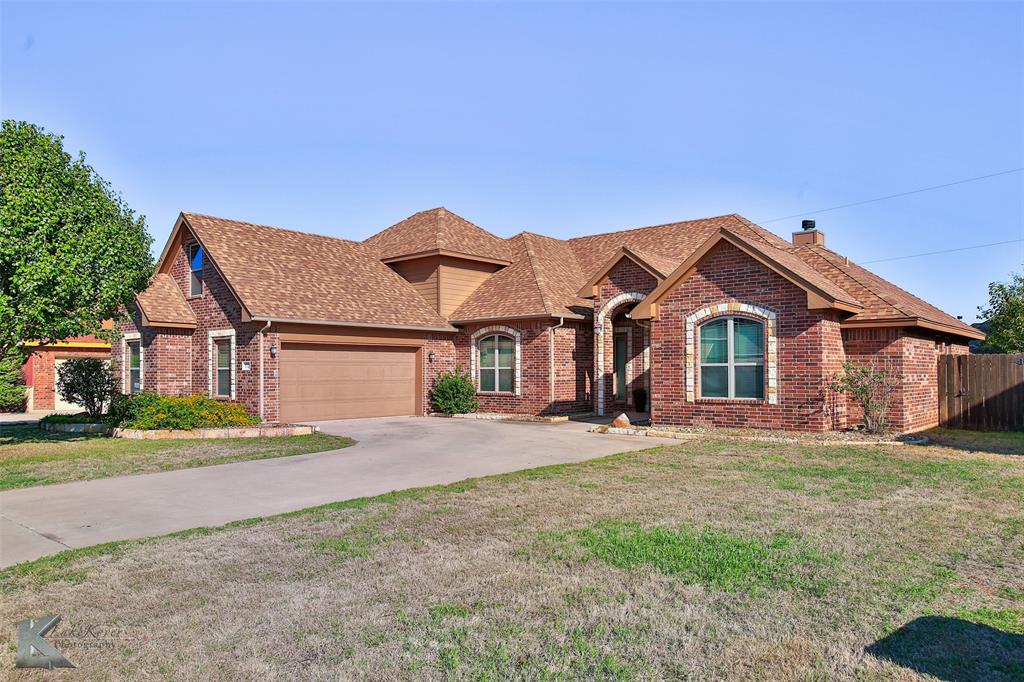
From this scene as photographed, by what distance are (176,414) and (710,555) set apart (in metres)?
13.6

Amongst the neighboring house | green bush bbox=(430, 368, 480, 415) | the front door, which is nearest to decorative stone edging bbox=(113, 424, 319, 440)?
green bush bbox=(430, 368, 480, 415)

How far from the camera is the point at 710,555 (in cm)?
630

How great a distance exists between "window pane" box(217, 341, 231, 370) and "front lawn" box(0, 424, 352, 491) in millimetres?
3813

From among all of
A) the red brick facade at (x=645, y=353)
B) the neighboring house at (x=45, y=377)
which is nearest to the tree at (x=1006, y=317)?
the red brick facade at (x=645, y=353)

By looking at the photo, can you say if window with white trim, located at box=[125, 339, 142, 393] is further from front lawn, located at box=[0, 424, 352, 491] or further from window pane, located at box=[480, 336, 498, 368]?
window pane, located at box=[480, 336, 498, 368]

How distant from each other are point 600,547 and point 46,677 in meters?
4.23

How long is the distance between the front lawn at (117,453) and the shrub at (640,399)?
1011 centimetres

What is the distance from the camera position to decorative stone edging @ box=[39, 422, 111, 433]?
17984 millimetres

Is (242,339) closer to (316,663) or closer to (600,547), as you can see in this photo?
(600,547)

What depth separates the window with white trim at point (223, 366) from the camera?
2000cm

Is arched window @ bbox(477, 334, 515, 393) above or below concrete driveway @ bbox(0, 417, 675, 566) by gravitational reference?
above

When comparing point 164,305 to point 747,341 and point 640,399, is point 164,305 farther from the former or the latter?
point 747,341

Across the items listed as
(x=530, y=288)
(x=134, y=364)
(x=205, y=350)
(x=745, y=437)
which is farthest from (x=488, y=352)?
(x=134, y=364)

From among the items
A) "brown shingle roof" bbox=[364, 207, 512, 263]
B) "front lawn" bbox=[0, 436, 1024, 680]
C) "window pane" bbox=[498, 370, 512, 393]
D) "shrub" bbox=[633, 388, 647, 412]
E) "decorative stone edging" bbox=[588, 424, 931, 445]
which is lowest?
"front lawn" bbox=[0, 436, 1024, 680]
